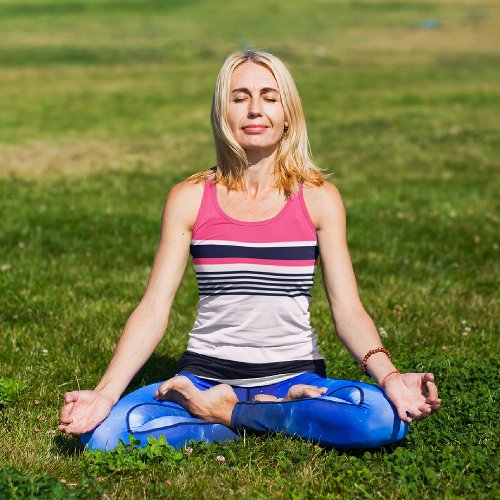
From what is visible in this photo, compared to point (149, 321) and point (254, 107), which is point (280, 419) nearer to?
point (149, 321)

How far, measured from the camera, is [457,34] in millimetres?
57469

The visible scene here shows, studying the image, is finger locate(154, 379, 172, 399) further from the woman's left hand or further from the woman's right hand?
the woman's left hand

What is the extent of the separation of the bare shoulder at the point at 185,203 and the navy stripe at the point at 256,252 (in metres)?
0.19

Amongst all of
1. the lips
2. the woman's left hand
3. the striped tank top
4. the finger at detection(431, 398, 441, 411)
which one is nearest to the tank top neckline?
the striped tank top

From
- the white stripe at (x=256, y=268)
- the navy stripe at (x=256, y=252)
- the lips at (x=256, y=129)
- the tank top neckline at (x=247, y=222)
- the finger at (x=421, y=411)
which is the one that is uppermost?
the lips at (x=256, y=129)

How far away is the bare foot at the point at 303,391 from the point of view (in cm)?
481

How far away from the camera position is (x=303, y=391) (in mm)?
4824

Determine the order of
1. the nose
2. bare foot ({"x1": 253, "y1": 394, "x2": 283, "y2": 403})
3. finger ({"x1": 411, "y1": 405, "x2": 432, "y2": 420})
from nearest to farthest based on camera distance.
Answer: finger ({"x1": 411, "y1": 405, "x2": 432, "y2": 420}), bare foot ({"x1": 253, "y1": 394, "x2": 283, "y2": 403}), the nose

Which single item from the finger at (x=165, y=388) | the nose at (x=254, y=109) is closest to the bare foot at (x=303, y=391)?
the finger at (x=165, y=388)

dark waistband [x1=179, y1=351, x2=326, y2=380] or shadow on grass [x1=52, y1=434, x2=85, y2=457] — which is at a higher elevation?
dark waistband [x1=179, y1=351, x2=326, y2=380]

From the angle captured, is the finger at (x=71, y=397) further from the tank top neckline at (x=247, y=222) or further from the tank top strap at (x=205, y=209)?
the tank top neckline at (x=247, y=222)

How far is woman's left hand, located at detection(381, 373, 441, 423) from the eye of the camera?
444 centimetres

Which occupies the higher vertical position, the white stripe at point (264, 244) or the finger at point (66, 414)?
the white stripe at point (264, 244)

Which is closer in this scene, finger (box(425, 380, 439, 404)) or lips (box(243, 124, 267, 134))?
finger (box(425, 380, 439, 404))
